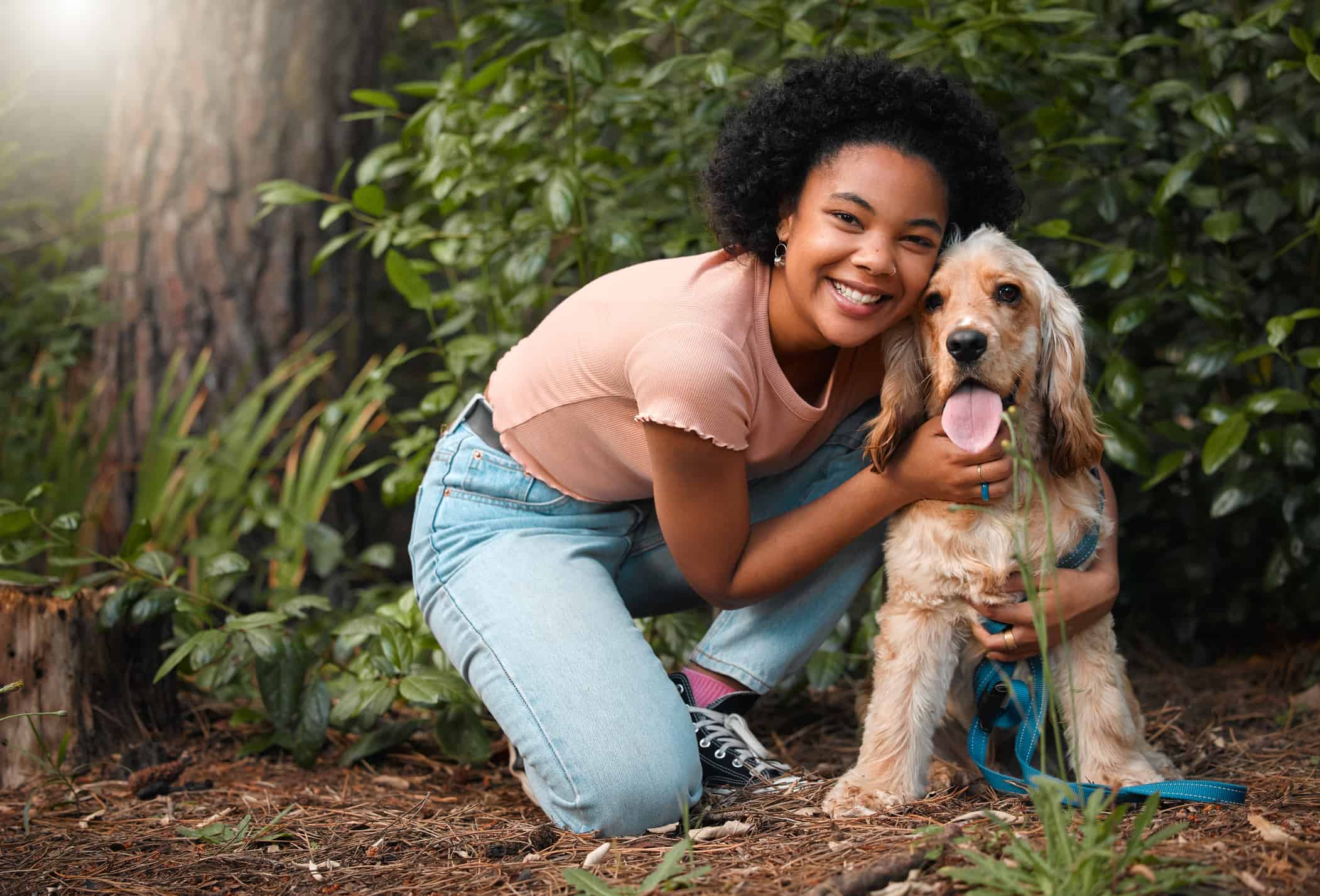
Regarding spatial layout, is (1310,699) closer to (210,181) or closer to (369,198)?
(369,198)

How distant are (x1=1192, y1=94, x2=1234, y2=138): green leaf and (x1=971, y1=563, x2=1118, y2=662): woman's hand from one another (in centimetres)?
117

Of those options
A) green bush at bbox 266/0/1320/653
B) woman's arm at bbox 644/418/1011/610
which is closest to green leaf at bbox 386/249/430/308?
green bush at bbox 266/0/1320/653

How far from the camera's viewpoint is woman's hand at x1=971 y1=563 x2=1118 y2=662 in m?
2.38

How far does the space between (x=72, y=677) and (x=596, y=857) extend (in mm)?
1736

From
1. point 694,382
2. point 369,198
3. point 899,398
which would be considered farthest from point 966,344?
point 369,198

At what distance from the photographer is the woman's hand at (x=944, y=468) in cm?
231

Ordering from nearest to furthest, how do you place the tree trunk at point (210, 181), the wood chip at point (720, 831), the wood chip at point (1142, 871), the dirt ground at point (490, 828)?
the wood chip at point (1142, 871) < the dirt ground at point (490, 828) < the wood chip at point (720, 831) < the tree trunk at point (210, 181)

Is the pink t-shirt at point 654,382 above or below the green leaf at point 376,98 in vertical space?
below

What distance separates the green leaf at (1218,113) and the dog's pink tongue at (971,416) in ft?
3.59

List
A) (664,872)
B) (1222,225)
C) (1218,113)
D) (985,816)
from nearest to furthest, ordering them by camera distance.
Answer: (664,872)
(985,816)
(1218,113)
(1222,225)

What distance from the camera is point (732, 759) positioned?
2691 millimetres

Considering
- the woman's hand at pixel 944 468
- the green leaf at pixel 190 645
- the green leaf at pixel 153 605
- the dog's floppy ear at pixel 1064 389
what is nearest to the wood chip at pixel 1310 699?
the dog's floppy ear at pixel 1064 389

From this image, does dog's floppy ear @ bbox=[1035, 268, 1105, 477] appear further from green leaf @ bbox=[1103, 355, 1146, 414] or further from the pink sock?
the pink sock

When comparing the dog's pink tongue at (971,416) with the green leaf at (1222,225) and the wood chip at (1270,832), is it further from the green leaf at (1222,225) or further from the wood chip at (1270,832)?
the green leaf at (1222,225)
